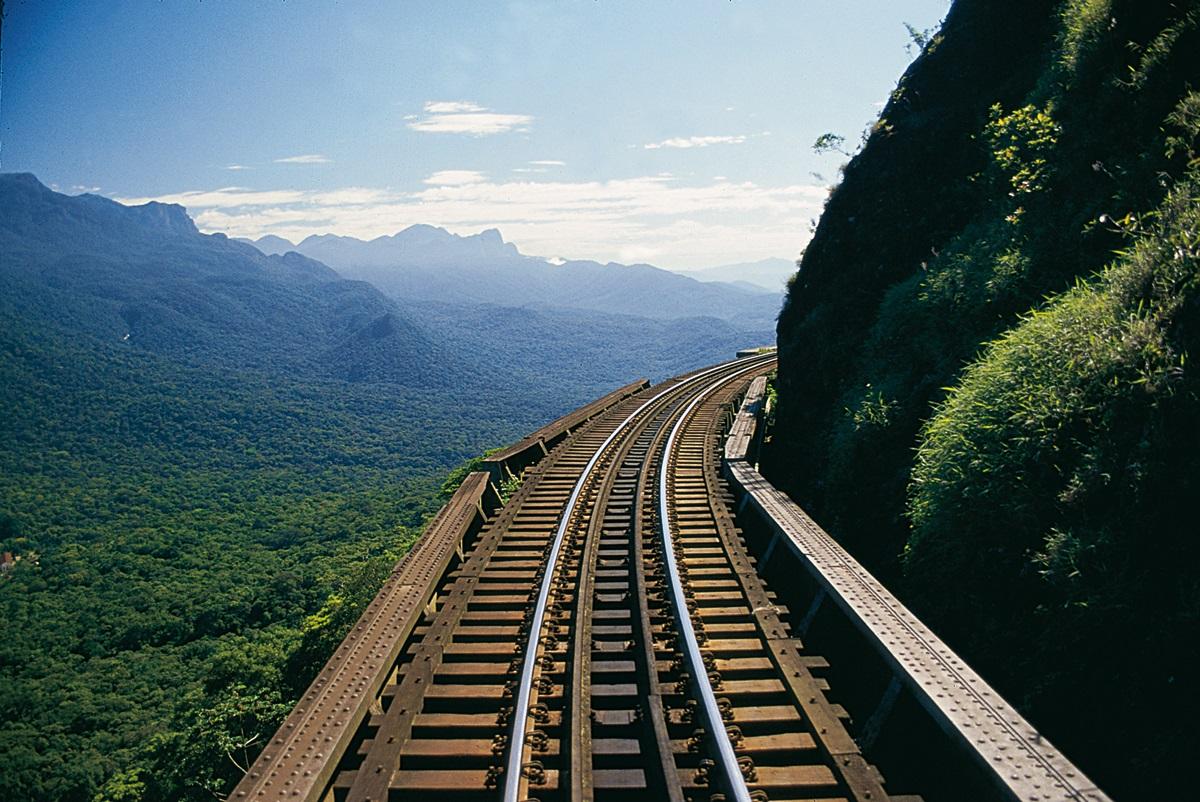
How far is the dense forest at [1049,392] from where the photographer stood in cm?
425

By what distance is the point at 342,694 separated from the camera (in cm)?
465

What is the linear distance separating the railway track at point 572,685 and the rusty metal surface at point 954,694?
531mm

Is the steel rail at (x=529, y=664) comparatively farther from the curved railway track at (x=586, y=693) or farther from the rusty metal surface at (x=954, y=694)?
the rusty metal surface at (x=954, y=694)

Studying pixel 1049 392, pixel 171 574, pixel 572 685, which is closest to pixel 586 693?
pixel 572 685

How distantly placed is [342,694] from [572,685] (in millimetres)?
1645

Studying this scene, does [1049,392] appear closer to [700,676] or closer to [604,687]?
[700,676]

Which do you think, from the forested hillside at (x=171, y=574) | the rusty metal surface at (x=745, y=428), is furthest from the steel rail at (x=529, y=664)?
the forested hillside at (x=171, y=574)

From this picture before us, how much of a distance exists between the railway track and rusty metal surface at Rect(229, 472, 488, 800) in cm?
2

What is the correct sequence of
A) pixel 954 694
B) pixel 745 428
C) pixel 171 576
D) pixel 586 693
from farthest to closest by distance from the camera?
pixel 171 576
pixel 745 428
pixel 586 693
pixel 954 694

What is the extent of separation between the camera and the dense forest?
167 inches

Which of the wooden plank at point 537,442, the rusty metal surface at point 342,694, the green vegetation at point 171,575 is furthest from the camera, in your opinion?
the green vegetation at point 171,575

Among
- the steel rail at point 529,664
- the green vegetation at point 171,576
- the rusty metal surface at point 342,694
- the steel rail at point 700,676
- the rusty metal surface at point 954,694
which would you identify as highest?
the rusty metal surface at point 954,694

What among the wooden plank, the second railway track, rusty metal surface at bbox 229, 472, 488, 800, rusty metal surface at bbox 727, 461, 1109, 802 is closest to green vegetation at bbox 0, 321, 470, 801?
the wooden plank

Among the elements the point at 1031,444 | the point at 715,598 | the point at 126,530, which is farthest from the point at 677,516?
the point at 126,530
